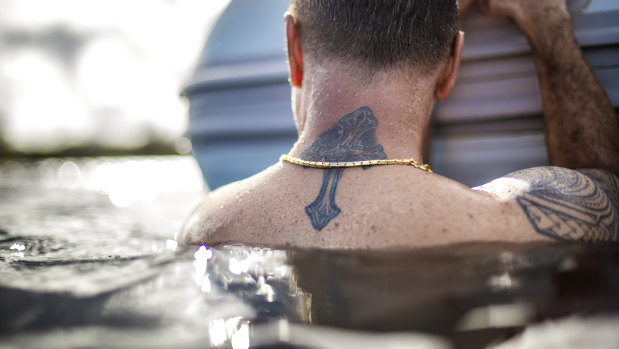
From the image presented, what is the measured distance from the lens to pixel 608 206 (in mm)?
1566

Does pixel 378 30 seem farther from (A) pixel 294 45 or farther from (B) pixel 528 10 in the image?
(B) pixel 528 10

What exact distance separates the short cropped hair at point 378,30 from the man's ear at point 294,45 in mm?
68

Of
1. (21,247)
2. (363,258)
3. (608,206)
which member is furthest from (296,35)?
(21,247)

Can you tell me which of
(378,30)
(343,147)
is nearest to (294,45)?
(378,30)

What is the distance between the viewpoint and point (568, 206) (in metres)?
1.47

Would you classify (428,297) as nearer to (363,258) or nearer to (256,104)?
(363,258)

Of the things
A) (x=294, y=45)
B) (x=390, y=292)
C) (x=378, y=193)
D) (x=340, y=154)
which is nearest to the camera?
(x=390, y=292)

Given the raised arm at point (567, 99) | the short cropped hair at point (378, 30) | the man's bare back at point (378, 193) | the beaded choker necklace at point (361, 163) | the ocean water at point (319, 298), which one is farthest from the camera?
the raised arm at point (567, 99)

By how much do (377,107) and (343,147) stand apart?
0.19m

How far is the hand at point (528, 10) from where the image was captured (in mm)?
2098

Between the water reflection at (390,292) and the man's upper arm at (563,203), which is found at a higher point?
the man's upper arm at (563,203)

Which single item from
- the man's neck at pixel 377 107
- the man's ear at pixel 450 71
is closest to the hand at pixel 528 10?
the man's ear at pixel 450 71

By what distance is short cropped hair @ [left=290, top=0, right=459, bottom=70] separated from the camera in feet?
5.38

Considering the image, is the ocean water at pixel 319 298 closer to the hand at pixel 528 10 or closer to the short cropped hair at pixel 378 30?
A: the short cropped hair at pixel 378 30
